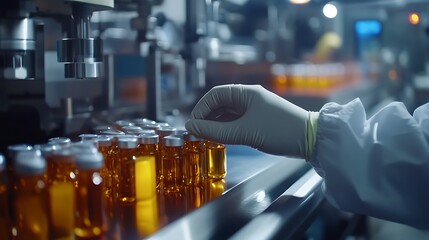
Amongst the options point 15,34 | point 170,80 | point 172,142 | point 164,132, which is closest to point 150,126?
point 164,132

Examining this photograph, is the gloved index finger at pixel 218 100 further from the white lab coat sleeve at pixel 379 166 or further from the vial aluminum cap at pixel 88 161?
the vial aluminum cap at pixel 88 161

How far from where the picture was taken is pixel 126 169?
89cm

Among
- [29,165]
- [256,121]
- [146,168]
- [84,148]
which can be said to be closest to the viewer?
[29,165]

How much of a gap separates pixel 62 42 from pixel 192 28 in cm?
71

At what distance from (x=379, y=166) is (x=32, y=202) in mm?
716

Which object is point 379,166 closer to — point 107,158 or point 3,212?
point 107,158

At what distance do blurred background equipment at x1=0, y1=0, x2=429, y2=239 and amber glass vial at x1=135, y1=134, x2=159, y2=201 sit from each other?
0.04 meters

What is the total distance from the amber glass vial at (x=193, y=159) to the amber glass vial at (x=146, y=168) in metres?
0.09

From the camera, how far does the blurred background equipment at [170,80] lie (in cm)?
99

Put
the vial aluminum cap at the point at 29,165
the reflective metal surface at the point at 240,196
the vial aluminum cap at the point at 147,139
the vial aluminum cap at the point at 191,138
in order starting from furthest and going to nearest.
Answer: the vial aluminum cap at the point at 191,138, the vial aluminum cap at the point at 147,139, the reflective metal surface at the point at 240,196, the vial aluminum cap at the point at 29,165

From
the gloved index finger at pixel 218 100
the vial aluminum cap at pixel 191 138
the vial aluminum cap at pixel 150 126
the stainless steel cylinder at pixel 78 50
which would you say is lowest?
the vial aluminum cap at pixel 191 138

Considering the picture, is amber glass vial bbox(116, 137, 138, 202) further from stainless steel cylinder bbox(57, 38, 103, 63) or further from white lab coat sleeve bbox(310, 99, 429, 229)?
white lab coat sleeve bbox(310, 99, 429, 229)

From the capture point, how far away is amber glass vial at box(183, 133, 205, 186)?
3.34 ft

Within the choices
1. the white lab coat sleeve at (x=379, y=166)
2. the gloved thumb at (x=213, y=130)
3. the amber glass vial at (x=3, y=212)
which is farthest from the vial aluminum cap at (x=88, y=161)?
the white lab coat sleeve at (x=379, y=166)
